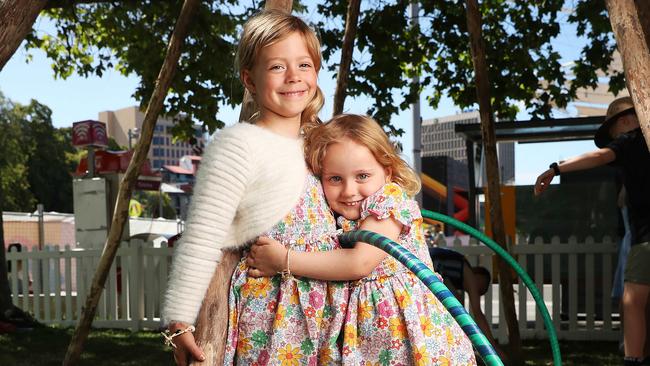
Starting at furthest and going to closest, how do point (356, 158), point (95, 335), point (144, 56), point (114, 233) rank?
point (144, 56), point (95, 335), point (114, 233), point (356, 158)

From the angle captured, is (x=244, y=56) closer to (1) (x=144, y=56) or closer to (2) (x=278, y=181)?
(2) (x=278, y=181)

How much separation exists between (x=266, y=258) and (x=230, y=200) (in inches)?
8.2

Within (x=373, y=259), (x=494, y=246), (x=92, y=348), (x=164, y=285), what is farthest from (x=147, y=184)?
(x=373, y=259)

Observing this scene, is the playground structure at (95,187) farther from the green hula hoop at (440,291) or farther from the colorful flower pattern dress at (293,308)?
the green hula hoop at (440,291)

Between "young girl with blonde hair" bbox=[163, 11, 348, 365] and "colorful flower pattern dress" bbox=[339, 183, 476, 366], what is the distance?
58 mm

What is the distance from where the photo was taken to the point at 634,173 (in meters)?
4.28

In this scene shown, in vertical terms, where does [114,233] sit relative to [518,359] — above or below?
above

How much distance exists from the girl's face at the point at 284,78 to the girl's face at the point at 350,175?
200 millimetres

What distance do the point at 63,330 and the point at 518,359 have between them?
6.12 metres

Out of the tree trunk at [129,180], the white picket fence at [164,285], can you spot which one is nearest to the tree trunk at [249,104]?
the tree trunk at [129,180]

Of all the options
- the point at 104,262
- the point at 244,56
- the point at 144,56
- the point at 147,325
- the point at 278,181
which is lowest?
the point at 147,325

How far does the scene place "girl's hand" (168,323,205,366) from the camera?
230cm

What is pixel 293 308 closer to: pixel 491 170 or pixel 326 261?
pixel 326 261

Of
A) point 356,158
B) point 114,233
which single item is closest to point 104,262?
point 114,233
